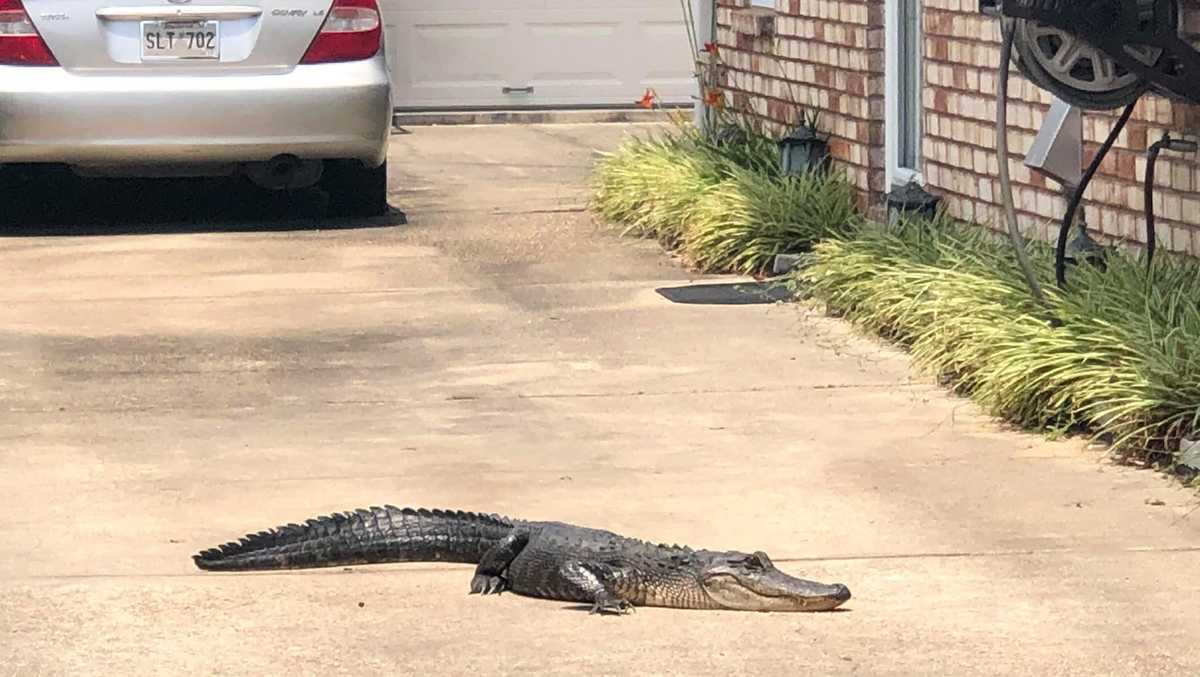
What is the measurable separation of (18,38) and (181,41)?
2.37 ft

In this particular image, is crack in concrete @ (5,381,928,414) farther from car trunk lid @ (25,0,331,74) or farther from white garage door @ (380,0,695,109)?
white garage door @ (380,0,695,109)

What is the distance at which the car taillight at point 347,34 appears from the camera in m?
11.0

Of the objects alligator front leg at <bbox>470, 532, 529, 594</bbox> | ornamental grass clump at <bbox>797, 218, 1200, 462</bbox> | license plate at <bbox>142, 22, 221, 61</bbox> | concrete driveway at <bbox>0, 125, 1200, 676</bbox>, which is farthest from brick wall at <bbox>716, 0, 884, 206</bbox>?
alligator front leg at <bbox>470, 532, 529, 594</bbox>

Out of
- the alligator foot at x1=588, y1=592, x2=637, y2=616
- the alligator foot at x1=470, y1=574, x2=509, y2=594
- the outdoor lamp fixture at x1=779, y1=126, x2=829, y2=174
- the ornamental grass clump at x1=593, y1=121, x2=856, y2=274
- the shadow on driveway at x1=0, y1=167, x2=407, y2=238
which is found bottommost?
the shadow on driveway at x1=0, y1=167, x2=407, y2=238

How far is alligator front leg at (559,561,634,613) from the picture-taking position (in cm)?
516

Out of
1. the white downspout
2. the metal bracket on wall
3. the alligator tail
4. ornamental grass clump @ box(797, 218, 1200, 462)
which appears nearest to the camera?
the alligator tail

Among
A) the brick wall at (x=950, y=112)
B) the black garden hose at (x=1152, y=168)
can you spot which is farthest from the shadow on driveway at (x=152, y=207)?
the black garden hose at (x=1152, y=168)

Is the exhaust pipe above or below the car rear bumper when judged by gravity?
below

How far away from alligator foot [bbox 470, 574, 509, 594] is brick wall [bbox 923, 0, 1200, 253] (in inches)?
122

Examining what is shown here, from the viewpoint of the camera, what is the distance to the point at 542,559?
529 centimetres

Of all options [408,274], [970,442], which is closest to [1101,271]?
[970,442]

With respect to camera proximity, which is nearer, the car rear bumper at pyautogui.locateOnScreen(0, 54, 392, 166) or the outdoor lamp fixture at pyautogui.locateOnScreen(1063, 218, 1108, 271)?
the outdoor lamp fixture at pyautogui.locateOnScreen(1063, 218, 1108, 271)

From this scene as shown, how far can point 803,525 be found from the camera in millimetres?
5801

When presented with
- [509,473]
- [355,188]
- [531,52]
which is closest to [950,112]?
[355,188]
